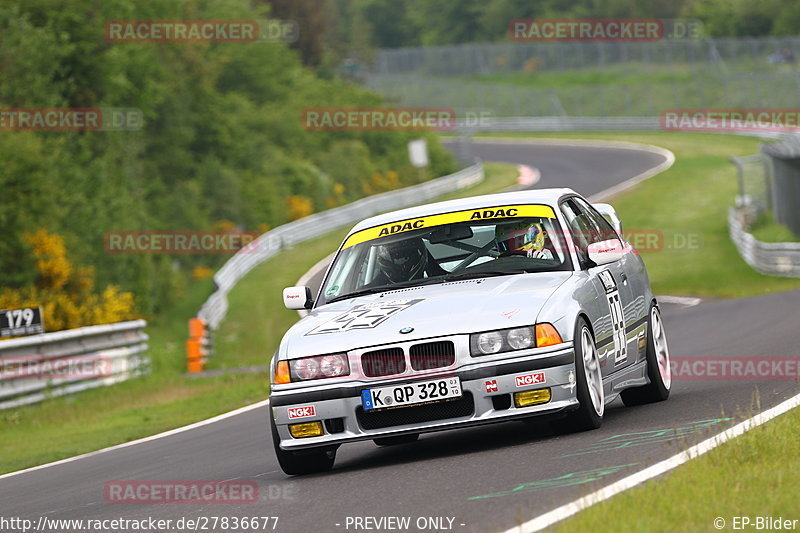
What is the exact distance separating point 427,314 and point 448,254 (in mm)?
1248

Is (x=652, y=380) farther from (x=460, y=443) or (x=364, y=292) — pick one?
(x=364, y=292)

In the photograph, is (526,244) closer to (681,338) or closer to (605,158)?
(681,338)

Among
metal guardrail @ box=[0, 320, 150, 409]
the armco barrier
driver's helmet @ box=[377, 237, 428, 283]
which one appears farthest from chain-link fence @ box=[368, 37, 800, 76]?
driver's helmet @ box=[377, 237, 428, 283]

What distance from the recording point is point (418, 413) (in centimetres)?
821

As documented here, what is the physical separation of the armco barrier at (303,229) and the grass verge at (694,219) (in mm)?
8965

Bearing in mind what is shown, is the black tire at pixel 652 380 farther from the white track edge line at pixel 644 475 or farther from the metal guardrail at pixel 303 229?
the metal guardrail at pixel 303 229

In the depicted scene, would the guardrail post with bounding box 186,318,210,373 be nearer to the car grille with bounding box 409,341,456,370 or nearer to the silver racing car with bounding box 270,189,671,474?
the silver racing car with bounding box 270,189,671,474

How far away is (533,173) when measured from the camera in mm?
62062

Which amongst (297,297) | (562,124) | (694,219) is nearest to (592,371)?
(297,297)

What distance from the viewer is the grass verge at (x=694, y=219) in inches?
1179

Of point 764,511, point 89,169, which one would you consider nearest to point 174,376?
point 764,511

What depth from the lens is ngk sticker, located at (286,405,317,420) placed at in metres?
8.37

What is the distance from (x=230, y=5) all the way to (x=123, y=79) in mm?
26839

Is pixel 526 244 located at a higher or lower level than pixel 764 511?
higher
